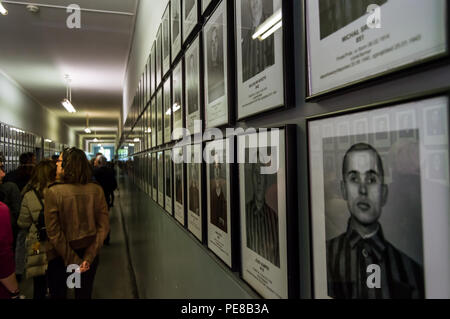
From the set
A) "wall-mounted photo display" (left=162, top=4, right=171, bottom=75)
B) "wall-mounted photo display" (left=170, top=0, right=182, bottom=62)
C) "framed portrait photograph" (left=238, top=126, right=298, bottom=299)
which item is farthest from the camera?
"wall-mounted photo display" (left=162, top=4, right=171, bottom=75)

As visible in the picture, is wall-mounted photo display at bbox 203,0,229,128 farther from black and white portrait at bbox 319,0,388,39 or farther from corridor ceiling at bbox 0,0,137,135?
corridor ceiling at bbox 0,0,137,135

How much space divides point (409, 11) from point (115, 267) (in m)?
4.76

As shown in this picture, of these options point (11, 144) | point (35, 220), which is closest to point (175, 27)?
point (35, 220)

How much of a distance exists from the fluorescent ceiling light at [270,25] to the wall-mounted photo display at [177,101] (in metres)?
0.78

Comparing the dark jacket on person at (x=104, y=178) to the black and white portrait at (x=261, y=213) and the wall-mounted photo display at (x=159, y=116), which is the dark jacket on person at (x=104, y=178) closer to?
the wall-mounted photo display at (x=159, y=116)

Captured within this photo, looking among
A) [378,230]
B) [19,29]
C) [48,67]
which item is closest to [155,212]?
[378,230]

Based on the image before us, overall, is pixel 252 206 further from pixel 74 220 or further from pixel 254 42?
pixel 74 220

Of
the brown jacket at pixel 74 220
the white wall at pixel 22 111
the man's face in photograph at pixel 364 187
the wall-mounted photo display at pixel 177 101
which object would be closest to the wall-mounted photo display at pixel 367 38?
the man's face in photograph at pixel 364 187

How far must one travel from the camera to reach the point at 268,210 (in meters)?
0.63

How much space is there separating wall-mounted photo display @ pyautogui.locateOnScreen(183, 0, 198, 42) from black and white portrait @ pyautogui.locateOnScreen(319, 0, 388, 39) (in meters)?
0.76

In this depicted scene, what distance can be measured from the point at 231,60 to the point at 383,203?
581 mm

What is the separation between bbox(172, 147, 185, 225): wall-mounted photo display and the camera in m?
1.41

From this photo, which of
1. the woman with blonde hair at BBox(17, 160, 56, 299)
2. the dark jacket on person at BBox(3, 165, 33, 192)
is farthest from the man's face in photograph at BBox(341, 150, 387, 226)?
the dark jacket on person at BBox(3, 165, 33, 192)

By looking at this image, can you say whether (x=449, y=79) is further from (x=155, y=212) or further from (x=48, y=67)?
(x=48, y=67)
